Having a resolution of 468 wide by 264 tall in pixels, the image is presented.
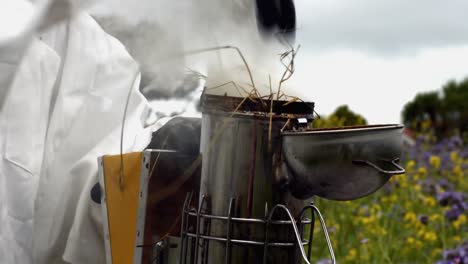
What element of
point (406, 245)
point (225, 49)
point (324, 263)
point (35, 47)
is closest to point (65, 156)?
point (35, 47)

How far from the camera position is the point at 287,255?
128 centimetres

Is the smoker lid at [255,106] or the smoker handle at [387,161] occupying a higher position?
the smoker lid at [255,106]

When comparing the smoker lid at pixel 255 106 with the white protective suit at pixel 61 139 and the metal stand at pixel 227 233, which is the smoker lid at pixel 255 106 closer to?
the metal stand at pixel 227 233

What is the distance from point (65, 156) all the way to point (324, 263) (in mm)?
1287

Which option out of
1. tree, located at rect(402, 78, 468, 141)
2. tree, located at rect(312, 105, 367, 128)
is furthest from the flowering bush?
tree, located at rect(402, 78, 468, 141)

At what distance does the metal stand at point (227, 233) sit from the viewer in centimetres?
124

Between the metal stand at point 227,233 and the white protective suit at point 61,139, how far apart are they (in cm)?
35

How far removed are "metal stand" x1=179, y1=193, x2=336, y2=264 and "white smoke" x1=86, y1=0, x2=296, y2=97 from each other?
197mm

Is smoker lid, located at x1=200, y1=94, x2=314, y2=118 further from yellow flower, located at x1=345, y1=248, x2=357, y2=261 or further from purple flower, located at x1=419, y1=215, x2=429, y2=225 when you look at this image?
purple flower, located at x1=419, y1=215, x2=429, y2=225

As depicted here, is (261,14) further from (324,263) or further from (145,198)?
(324,263)

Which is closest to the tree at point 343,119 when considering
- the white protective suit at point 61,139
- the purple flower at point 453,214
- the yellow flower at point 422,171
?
the yellow flower at point 422,171

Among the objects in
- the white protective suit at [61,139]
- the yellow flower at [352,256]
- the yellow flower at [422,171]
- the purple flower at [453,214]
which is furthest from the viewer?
the yellow flower at [422,171]

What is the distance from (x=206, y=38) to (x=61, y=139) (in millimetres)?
537

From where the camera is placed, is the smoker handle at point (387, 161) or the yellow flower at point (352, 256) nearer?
the smoker handle at point (387, 161)
